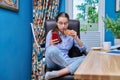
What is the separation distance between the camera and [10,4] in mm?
2549

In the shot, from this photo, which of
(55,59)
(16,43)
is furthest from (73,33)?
(16,43)

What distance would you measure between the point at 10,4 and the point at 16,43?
0.55 m

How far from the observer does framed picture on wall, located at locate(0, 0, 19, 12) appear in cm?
232

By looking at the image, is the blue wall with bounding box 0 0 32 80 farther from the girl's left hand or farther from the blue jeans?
the girl's left hand

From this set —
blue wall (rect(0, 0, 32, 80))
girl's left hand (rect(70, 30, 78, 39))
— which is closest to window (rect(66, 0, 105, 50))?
blue wall (rect(0, 0, 32, 80))

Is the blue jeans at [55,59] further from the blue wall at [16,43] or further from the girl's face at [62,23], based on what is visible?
the blue wall at [16,43]

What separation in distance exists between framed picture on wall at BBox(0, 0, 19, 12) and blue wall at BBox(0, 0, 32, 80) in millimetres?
52

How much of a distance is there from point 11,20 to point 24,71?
93cm

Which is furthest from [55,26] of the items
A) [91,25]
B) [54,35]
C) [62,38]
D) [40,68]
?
[91,25]

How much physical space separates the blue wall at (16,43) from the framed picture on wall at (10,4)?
5 cm

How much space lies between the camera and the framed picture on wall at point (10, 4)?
7.63 ft

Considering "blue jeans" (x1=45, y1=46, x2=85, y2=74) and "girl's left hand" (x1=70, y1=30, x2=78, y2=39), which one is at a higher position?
"girl's left hand" (x1=70, y1=30, x2=78, y2=39)

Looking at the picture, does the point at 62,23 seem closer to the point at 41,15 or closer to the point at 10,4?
the point at 10,4

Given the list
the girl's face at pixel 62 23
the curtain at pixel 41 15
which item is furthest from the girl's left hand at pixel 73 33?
the curtain at pixel 41 15
